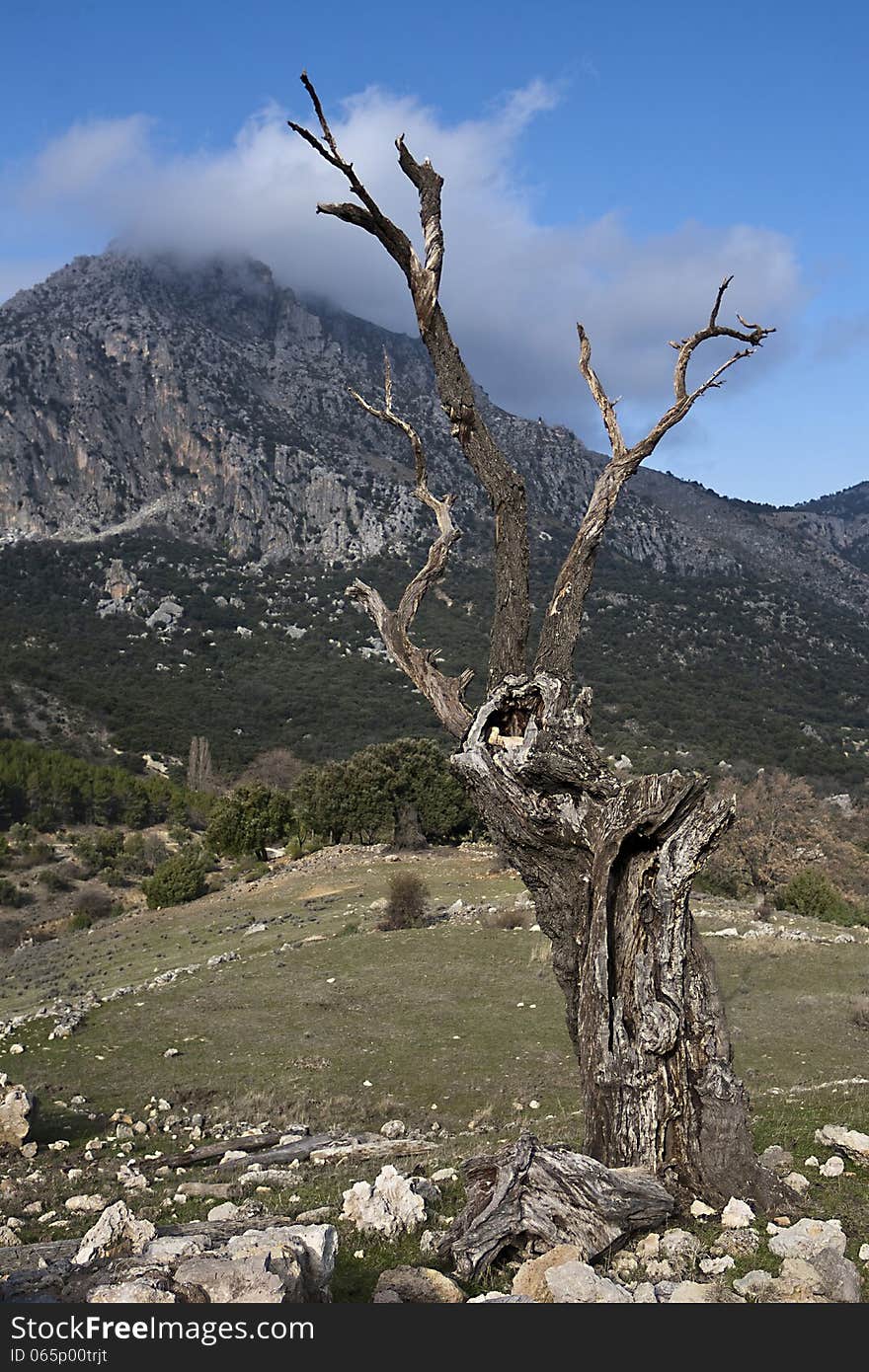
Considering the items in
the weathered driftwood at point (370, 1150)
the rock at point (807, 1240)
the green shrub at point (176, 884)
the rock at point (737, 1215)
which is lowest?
the green shrub at point (176, 884)

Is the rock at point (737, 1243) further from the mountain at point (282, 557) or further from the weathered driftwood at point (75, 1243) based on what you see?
the mountain at point (282, 557)

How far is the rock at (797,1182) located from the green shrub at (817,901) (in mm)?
19676

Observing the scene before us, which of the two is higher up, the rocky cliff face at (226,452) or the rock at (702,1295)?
the rocky cliff face at (226,452)

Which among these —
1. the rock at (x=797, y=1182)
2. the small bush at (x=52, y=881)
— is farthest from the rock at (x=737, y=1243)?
the small bush at (x=52, y=881)

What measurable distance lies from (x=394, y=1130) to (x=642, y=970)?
5.44 m

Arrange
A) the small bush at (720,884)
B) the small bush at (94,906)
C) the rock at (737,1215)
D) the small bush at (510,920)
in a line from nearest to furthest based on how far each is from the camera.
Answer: the rock at (737,1215), the small bush at (510,920), the small bush at (720,884), the small bush at (94,906)

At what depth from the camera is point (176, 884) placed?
31.0 m

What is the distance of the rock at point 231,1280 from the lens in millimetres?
3166

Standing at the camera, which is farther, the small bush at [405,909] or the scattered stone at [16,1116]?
the small bush at [405,909]

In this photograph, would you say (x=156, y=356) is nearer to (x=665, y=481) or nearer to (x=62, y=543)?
(x=62, y=543)

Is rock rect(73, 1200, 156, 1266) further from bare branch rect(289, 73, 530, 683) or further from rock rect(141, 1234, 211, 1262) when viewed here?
bare branch rect(289, 73, 530, 683)

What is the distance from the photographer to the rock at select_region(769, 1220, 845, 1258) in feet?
13.7

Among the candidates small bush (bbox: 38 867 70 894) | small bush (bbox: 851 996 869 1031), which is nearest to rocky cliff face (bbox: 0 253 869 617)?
small bush (bbox: 38 867 70 894)

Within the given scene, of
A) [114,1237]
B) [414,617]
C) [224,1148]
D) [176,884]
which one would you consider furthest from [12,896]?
[114,1237]
